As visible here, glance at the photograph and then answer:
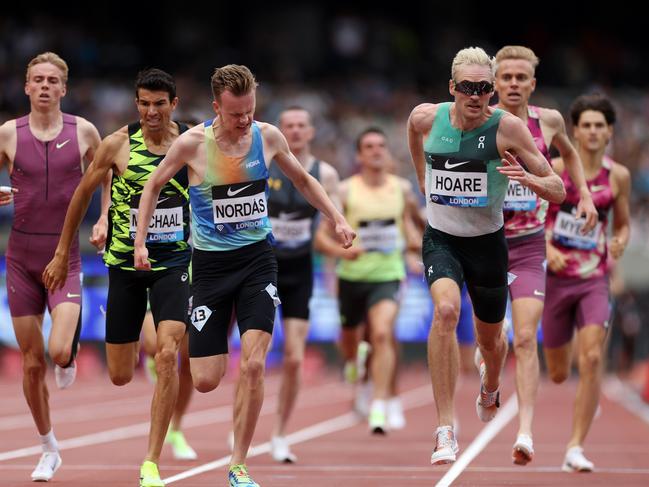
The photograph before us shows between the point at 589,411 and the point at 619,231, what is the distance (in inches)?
62.2

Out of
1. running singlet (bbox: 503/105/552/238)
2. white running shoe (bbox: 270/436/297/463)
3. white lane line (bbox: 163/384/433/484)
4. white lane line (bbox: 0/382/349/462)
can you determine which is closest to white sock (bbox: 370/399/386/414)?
white lane line (bbox: 163/384/433/484)

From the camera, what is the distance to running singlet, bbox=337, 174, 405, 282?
46.4 ft

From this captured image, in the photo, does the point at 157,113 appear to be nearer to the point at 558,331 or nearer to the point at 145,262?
the point at 145,262

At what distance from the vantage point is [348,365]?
1468 centimetres

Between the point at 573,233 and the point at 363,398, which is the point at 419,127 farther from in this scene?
the point at 363,398

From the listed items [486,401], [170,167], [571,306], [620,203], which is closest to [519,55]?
[620,203]

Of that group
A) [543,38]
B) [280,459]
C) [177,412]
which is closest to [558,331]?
[280,459]

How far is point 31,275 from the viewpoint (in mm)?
10211

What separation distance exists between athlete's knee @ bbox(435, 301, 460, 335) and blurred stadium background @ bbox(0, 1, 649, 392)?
1262 centimetres

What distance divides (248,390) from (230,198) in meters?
1.23

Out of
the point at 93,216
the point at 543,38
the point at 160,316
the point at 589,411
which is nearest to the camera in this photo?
the point at 160,316

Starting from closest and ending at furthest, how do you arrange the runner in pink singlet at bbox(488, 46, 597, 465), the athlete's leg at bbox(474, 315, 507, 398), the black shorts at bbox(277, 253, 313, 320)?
the athlete's leg at bbox(474, 315, 507, 398), the runner in pink singlet at bbox(488, 46, 597, 465), the black shorts at bbox(277, 253, 313, 320)

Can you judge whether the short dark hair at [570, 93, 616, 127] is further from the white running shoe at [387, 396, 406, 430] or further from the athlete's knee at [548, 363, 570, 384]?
the white running shoe at [387, 396, 406, 430]

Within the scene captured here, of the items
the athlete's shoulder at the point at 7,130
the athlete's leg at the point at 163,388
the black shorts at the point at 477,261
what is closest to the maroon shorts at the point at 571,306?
the black shorts at the point at 477,261
